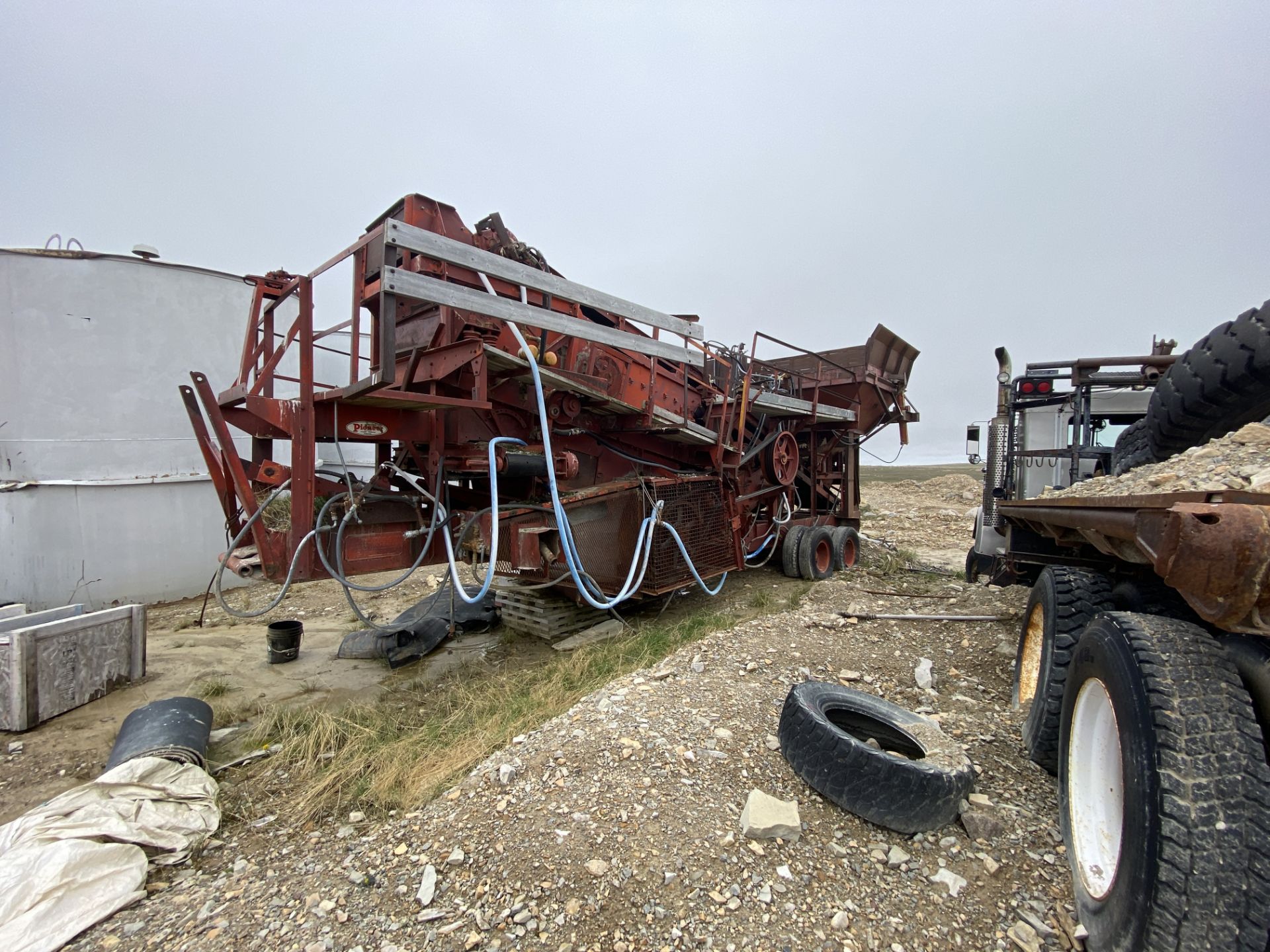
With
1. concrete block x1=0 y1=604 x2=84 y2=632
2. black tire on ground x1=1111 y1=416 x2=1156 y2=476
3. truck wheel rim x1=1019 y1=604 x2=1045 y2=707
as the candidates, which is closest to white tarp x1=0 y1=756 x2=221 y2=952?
concrete block x1=0 y1=604 x2=84 y2=632

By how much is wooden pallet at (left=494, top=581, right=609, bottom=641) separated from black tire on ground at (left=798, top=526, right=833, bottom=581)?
9.68 ft

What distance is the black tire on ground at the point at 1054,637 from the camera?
8.38ft

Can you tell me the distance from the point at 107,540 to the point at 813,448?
31.2ft

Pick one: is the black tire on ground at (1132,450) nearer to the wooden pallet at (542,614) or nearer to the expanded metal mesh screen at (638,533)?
Answer: the expanded metal mesh screen at (638,533)

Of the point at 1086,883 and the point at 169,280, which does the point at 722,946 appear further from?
the point at 169,280

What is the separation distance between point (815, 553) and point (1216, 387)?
5149mm

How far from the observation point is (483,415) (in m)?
4.69

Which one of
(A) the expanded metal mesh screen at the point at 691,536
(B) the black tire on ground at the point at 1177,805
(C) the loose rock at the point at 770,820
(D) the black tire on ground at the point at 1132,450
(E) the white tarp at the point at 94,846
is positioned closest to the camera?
(B) the black tire on ground at the point at 1177,805

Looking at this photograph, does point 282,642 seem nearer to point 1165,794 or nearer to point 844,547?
point 1165,794

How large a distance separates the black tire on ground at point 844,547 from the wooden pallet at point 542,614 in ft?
12.3

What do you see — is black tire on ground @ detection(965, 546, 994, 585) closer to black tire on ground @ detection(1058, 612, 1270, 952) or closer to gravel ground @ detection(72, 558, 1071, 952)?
gravel ground @ detection(72, 558, 1071, 952)

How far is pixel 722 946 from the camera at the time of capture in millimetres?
1808

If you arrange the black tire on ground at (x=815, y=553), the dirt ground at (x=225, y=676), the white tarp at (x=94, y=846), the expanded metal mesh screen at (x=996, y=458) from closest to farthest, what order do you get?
1. the white tarp at (x=94, y=846)
2. the dirt ground at (x=225, y=676)
3. the expanded metal mesh screen at (x=996, y=458)
4. the black tire on ground at (x=815, y=553)

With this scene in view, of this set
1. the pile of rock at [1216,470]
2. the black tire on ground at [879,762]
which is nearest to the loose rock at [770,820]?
the black tire on ground at [879,762]
